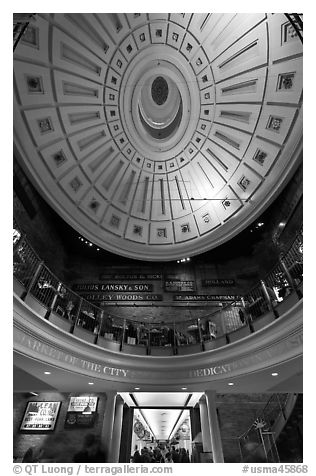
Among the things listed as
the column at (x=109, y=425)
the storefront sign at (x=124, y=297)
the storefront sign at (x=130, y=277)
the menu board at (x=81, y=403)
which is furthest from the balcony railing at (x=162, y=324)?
the storefront sign at (x=130, y=277)

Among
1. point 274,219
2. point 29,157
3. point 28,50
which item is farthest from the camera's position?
point 274,219

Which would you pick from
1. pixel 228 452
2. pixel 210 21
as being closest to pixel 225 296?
pixel 228 452

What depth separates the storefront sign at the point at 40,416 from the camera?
34.4ft

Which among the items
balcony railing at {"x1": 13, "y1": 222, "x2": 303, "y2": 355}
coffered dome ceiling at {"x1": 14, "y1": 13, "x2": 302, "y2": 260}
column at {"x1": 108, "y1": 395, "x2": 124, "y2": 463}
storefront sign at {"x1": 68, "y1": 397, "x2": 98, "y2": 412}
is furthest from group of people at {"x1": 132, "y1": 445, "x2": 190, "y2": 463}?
coffered dome ceiling at {"x1": 14, "y1": 13, "x2": 302, "y2": 260}

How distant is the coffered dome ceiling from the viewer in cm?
1028

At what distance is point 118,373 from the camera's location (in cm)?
923

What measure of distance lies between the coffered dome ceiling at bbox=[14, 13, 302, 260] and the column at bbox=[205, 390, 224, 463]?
735 cm

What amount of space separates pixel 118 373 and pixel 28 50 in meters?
12.0

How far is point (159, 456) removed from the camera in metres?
8.20

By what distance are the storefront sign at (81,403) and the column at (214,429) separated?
185 inches

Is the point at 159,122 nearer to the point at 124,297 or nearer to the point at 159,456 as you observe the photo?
the point at 124,297

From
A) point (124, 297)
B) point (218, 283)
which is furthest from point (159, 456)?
point (218, 283)
